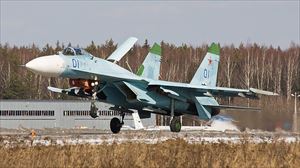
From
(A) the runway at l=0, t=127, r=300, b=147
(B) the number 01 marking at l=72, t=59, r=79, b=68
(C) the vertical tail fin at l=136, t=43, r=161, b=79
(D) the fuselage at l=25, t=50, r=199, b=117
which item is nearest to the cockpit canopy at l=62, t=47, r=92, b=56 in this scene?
(D) the fuselage at l=25, t=50, r=199, b=117

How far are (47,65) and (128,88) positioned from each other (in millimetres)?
3488

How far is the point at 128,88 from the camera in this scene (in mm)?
25688

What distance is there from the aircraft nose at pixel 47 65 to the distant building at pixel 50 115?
32.3m

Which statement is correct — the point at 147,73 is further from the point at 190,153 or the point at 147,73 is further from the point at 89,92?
the point at 190,153

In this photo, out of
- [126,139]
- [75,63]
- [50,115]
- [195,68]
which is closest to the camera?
[126,139]

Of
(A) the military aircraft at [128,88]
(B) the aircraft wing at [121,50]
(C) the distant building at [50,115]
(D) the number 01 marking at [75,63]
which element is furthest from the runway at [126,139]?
(C) the distant building at [50,115]

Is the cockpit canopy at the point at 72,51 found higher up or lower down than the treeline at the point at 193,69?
lower down

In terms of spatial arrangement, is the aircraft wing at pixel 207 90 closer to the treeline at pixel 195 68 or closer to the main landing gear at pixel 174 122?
the main landing gear at pixel 174 122

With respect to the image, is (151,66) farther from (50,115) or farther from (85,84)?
(50,115)

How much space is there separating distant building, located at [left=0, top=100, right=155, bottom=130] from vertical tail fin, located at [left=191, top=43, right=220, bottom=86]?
85.3 ft

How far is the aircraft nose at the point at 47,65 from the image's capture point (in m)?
23.2

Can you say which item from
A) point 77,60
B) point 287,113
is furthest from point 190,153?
point 287,113

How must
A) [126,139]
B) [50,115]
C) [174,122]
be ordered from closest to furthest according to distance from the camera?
[126,139] < [174,122] < [50,115]

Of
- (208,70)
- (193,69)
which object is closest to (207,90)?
(208,70)
